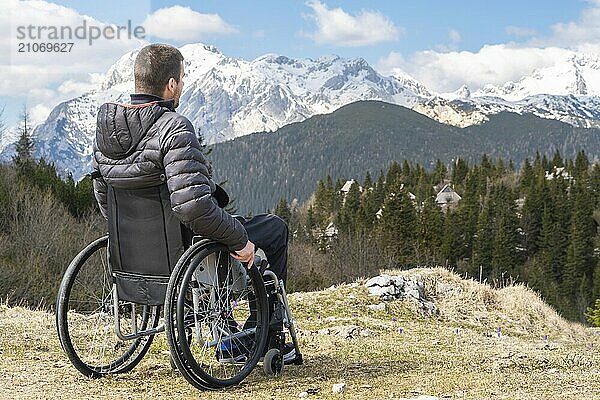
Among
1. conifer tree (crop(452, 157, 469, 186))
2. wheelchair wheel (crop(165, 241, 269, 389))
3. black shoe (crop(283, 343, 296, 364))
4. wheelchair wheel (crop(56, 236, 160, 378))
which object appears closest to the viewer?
wheelchair wheel (crop(165, 241, 269, 389))

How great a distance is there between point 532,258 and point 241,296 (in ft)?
336

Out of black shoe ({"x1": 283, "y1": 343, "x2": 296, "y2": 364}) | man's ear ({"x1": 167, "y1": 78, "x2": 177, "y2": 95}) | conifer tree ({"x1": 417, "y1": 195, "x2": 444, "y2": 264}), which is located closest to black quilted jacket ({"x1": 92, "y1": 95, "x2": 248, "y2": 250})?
man's ear ({"x1": 167, "y1": 78, "x2": 177, "y2": 95})

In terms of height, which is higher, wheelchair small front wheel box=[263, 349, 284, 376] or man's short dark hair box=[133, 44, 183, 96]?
man's short dark hair box=[133, 44, 183, 96]

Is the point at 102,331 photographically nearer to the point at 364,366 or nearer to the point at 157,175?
the point at 157,175

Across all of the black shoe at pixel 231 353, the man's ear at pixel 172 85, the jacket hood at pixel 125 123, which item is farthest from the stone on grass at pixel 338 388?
the man's ear at pixel 172 85

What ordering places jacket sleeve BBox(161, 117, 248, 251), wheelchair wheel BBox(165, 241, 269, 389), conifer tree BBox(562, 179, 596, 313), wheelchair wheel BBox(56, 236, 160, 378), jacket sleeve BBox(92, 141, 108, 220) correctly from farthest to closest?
conifer tree BBox(562, 179, 596, 313), wheelchair wheel BBox(56, 236, 160, 378), jacket sleeve BBox(92, 141, 108, 220), wheelchair wheel BBox(165, 241, 269, 389), jacket sleeve BBox(161, 117, 248, 251)

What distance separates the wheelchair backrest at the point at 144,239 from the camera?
4.96m

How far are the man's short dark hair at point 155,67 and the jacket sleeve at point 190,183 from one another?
37 centimetres

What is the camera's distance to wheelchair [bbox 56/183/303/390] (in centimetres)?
487

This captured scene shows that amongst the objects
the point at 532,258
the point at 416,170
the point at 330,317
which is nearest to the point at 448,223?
the point at 532,258

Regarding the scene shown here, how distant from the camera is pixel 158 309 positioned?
6.08m

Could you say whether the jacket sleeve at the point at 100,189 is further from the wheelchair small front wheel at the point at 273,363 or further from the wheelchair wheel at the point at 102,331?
the wheelchair small front wheel at the point at 273,363

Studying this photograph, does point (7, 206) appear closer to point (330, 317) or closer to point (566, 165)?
point (330, 317)

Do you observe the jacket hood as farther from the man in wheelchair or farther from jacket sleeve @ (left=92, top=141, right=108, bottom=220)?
jacket sleeve @ (left=92, top=141, right=108, bottom=220)
